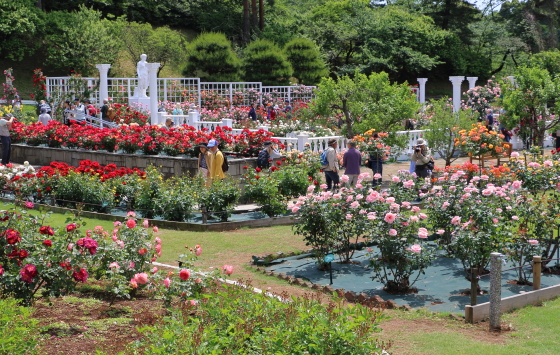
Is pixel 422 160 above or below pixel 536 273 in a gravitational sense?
above

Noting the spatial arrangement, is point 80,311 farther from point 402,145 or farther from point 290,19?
point 290,19

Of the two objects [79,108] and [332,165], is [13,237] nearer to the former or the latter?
[332,165]

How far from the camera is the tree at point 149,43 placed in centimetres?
3791

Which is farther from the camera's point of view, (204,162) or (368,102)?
(368,102)

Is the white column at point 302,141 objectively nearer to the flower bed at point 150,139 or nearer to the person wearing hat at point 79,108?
the flower bed at point 150,139

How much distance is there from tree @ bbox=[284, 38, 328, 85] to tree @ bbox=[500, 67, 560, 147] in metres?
19.0

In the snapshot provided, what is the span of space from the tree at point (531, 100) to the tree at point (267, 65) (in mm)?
17465

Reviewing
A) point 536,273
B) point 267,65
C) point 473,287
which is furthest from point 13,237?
point 267,65

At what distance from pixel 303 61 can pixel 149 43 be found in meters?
8.51

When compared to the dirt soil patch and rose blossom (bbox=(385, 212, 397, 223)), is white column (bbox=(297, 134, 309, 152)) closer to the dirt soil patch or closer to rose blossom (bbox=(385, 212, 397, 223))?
rose blossom (bbox=(385, 212, 397, 223))

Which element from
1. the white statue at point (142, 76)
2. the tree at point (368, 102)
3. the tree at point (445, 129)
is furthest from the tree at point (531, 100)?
the white statue at point (142, 76)

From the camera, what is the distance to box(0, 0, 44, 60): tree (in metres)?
35.6

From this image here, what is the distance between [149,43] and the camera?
125 ft

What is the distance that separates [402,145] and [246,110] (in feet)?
38.1
